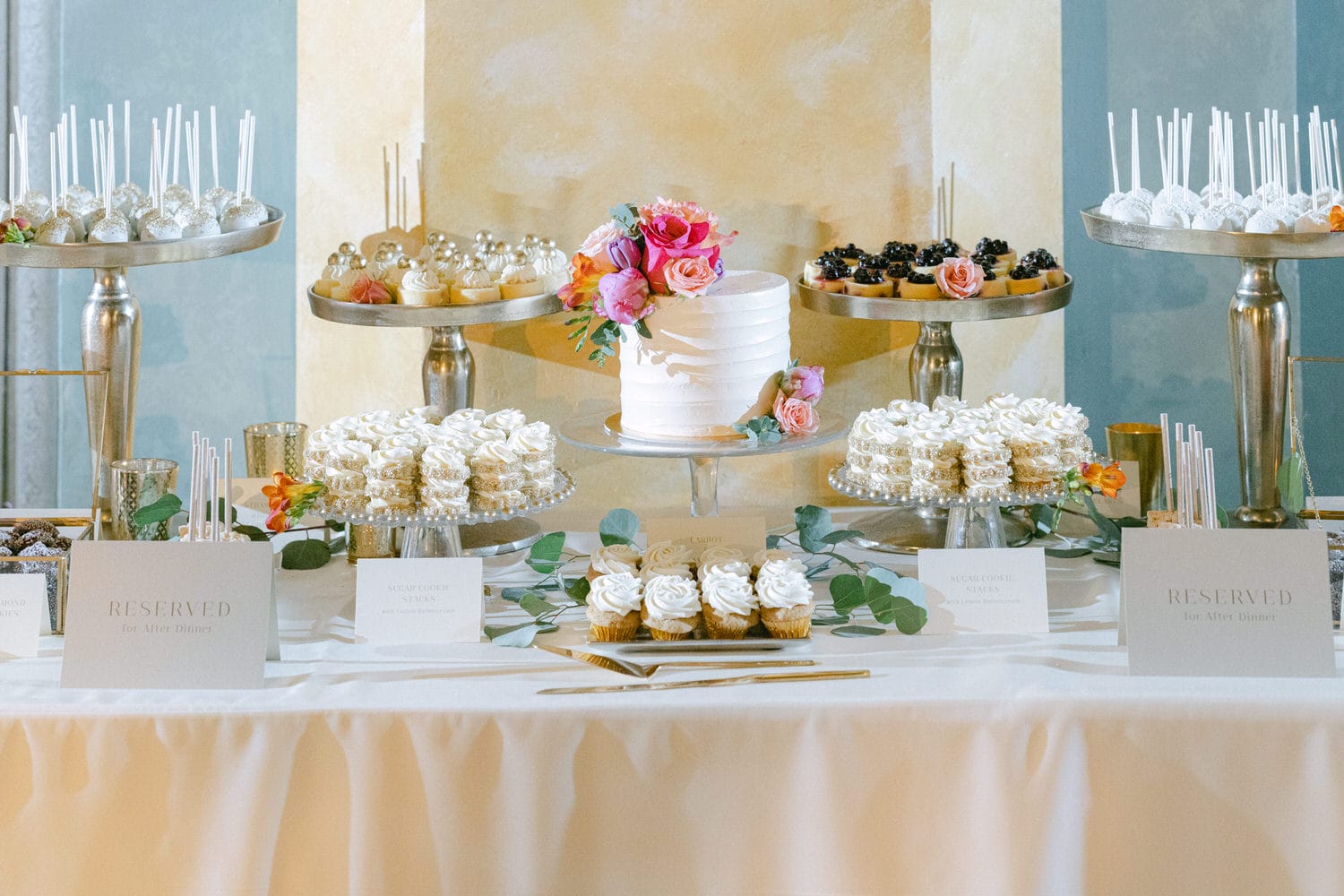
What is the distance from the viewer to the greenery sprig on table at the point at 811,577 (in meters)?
1.75

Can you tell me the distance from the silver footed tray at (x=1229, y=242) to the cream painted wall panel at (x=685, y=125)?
0.66 meters

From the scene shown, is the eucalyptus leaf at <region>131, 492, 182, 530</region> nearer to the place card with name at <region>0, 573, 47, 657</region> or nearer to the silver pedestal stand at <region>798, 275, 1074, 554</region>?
the place card with name at <region>0, 573, 47, 657</region>

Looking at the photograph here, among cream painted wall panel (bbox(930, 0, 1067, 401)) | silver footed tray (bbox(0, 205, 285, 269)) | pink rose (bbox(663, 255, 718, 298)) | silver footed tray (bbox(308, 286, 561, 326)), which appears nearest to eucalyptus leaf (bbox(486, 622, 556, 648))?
pink rose (bbox(663, 255, 718, 298))

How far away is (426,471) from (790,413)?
1.76ft

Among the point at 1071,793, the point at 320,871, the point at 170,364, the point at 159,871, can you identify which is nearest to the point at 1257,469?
the point at 1071,793

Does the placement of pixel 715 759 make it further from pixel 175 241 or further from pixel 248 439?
pixel 175 241

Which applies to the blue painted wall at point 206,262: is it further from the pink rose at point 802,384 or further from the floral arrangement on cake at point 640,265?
the pink rose at point 802,384

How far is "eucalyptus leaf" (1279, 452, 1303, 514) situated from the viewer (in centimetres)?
189

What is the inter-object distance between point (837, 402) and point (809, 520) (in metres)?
0.97

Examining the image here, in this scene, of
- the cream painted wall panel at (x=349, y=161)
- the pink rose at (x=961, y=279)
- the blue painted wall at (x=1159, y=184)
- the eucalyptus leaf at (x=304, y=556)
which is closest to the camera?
the eucalyptus leaf at (x=304, y=556)

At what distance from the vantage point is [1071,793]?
1.53 meters

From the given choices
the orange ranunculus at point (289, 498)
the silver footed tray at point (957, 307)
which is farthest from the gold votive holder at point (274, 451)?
the silver footed tray at point (957, 307)

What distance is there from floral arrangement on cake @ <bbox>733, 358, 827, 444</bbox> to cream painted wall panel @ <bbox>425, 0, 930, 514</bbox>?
2.40 ft

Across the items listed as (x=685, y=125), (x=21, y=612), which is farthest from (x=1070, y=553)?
(x=21, y=612)
